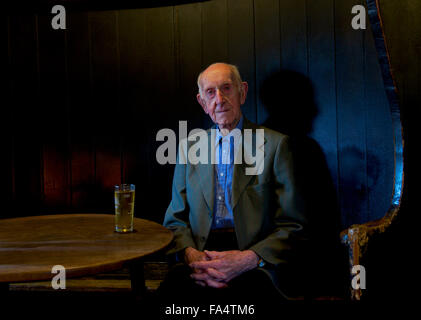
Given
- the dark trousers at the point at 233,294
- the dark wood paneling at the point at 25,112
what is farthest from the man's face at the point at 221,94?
the dark wood paneling at the point at 25,112

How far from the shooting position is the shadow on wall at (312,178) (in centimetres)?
175

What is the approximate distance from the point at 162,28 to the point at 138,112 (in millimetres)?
554

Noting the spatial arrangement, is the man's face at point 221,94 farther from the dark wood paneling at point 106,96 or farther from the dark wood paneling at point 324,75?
the dark wood paneling at point 106,96

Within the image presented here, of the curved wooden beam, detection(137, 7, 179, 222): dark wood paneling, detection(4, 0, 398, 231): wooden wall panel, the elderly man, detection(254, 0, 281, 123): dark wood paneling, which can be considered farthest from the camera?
detection(137, 7, 179, 222): dark wood paneling

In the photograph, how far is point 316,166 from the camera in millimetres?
1826

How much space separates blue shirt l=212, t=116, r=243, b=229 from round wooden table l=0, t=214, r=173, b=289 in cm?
34

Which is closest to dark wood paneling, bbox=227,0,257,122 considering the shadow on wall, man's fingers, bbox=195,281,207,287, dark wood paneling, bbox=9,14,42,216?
the shadow on wall

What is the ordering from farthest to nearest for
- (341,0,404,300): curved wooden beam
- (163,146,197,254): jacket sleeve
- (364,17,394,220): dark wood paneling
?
1. (364,17,394,220): dark wood paneling
2. (163,146,197,254): jacket sleeve
3. (341,0,404,300): curved wooden beam

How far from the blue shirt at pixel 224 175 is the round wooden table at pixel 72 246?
0.34 m

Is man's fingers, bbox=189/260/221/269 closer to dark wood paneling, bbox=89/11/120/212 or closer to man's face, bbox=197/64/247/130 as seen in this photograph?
man's face, bbox=197/64/247/130

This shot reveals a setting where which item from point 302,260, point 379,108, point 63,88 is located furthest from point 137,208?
point 379,108

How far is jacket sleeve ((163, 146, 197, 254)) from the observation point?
1519mm

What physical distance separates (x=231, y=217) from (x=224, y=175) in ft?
0.65

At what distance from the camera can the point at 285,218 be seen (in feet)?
4.71
